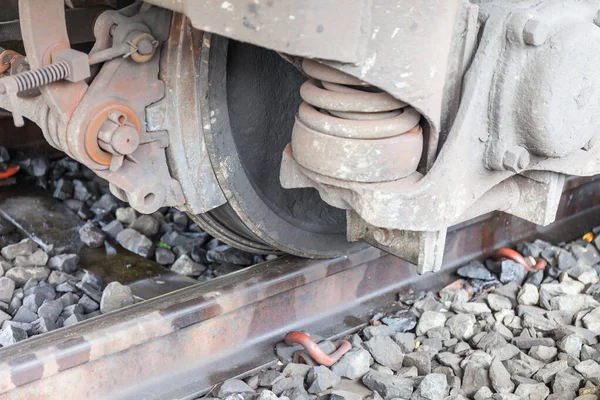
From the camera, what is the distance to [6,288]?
9.36ft

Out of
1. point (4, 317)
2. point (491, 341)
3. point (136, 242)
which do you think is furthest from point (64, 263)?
point (491, 341)

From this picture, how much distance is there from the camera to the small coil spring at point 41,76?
1.88 metres

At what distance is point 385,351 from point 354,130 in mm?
1167

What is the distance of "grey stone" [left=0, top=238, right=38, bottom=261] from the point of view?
10.4ft

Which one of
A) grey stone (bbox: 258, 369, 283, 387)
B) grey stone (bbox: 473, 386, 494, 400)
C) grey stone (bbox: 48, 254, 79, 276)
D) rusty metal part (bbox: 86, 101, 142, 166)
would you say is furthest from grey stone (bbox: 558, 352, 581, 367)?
grey stone (bbox: 48, 254, 79, 276)

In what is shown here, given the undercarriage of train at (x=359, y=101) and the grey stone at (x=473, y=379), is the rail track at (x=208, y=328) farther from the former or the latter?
the grey stone at (x=473, y=379)

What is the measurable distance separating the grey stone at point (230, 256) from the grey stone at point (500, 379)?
110 cm

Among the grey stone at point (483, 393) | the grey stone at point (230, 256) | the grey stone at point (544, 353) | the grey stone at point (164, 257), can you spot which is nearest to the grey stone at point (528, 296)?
the grey stone at point (544, 353)

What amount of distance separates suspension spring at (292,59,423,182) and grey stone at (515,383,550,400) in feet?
3.49

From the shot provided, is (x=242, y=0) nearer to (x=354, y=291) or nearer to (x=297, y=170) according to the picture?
(x=297, y=170)

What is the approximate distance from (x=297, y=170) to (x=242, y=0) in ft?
1.91

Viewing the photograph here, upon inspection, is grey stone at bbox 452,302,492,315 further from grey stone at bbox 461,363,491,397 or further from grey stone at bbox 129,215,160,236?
grey stone at bbox 129,215,160,236

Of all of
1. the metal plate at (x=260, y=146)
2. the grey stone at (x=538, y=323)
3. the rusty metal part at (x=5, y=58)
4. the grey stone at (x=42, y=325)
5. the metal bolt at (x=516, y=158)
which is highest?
the rusty metal part at (x=5, y=58)

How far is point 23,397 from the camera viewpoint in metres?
2.18
